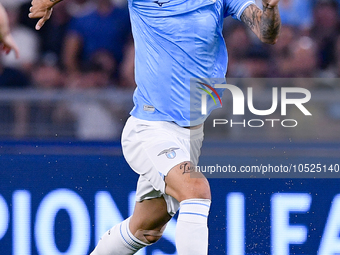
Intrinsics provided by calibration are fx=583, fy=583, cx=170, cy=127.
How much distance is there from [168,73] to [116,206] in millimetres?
1307

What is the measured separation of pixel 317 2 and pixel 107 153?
2844 millimetres

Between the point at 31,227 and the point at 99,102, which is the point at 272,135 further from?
the point at 31,227

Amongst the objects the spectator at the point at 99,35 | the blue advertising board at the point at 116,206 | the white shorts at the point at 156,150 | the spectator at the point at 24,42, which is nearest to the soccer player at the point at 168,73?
the white shorts at the point at 156,150

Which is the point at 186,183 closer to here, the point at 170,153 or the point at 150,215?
the point at 170,153

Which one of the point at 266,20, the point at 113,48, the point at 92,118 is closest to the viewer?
the point at 266,20

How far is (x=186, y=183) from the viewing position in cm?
280

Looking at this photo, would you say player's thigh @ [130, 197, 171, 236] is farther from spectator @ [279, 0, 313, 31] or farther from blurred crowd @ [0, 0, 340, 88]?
spectator @ [279, 0, 313, 31]

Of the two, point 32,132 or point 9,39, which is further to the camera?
point 32,132

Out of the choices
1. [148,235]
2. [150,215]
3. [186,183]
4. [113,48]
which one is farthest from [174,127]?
[113,48]

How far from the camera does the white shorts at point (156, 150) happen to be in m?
2.92

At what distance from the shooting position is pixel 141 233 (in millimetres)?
3277

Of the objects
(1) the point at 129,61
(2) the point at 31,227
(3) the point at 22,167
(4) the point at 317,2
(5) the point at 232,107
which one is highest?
(4) the point at 317,2

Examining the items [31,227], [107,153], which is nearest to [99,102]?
[107,153]

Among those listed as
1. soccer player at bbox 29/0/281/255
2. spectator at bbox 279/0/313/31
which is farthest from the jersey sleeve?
spectator at bbox 279/0/313/31
